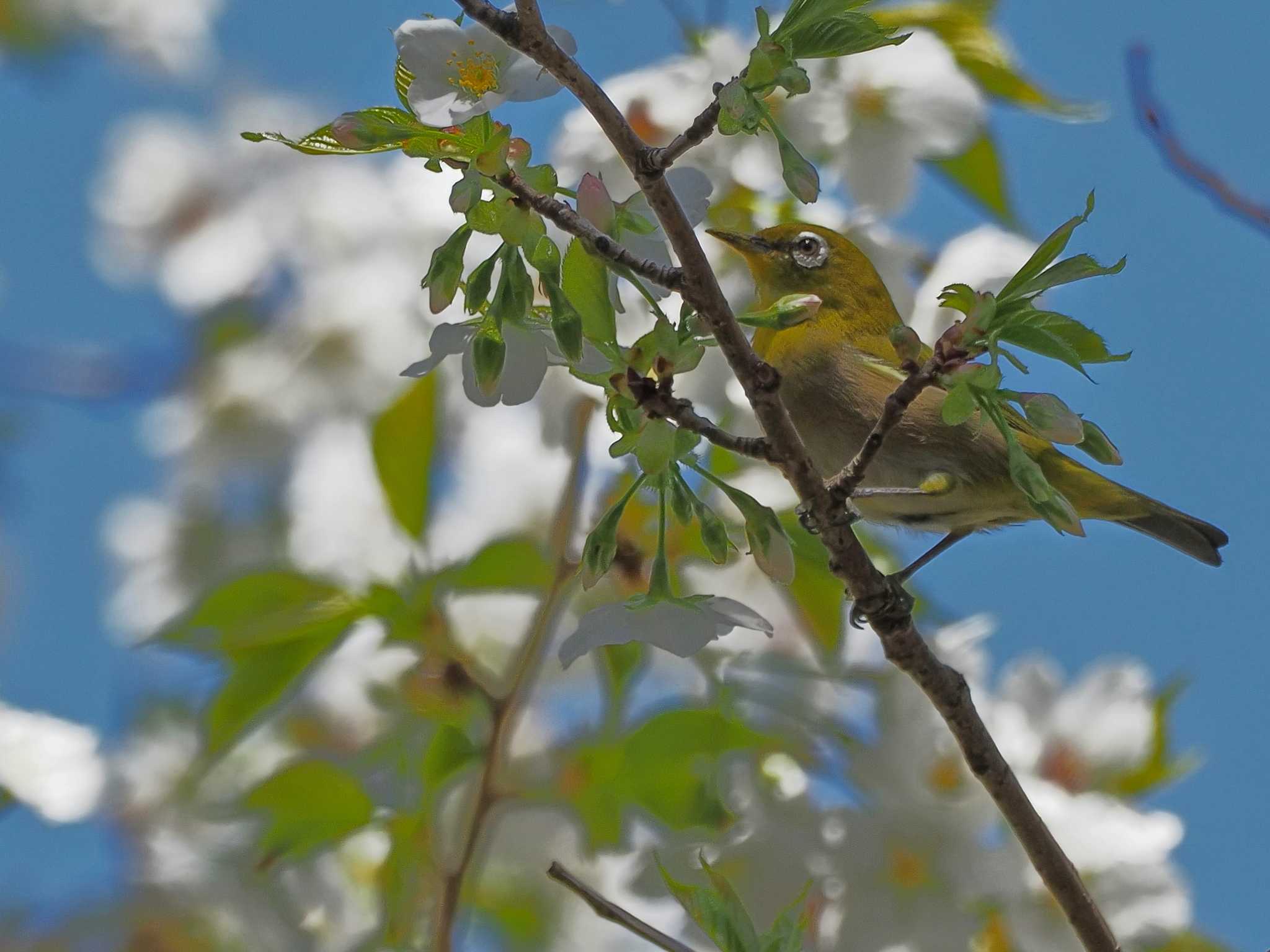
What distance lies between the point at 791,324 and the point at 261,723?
2.98 ft

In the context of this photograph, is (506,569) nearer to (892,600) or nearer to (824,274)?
(892,600)

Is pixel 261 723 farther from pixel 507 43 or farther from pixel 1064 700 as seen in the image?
pixel 1064 700

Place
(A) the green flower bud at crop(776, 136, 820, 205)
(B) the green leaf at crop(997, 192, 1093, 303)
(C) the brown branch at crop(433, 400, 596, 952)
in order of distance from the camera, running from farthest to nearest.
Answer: (C) the brown branch at crop(433, 400, 596, 952) < (A) the green flower bud at crop(776, 136, 820, 205) < (B) the green leaf at crop(997, 192, 1093, 303)

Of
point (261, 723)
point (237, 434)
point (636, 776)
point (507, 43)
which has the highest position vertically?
point (237, 434)

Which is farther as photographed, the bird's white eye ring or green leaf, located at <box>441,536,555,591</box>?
the bird's white eye ring

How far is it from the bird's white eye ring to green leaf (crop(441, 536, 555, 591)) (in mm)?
995

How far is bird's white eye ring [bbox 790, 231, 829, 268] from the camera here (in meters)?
2.36

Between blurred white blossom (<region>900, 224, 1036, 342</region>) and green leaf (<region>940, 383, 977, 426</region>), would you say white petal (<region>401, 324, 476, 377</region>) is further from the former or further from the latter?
blurred white blossom (<region>900, 224, 1036, 342</region>)

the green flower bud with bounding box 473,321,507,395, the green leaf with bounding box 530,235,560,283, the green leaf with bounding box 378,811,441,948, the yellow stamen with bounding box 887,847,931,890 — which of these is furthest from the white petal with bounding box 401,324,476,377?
the yellow stamen with bounding box 887,847,931,890

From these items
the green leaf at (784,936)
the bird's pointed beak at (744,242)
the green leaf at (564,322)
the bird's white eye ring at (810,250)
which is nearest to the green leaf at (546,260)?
the green leaf at (564,322)

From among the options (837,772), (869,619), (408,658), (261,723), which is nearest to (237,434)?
(408,658)

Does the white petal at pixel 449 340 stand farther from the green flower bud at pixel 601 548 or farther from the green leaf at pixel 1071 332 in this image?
the green leaf at pixel 1071 332

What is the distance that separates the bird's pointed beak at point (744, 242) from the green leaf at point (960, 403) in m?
1.15

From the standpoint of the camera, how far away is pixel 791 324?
98 cm
